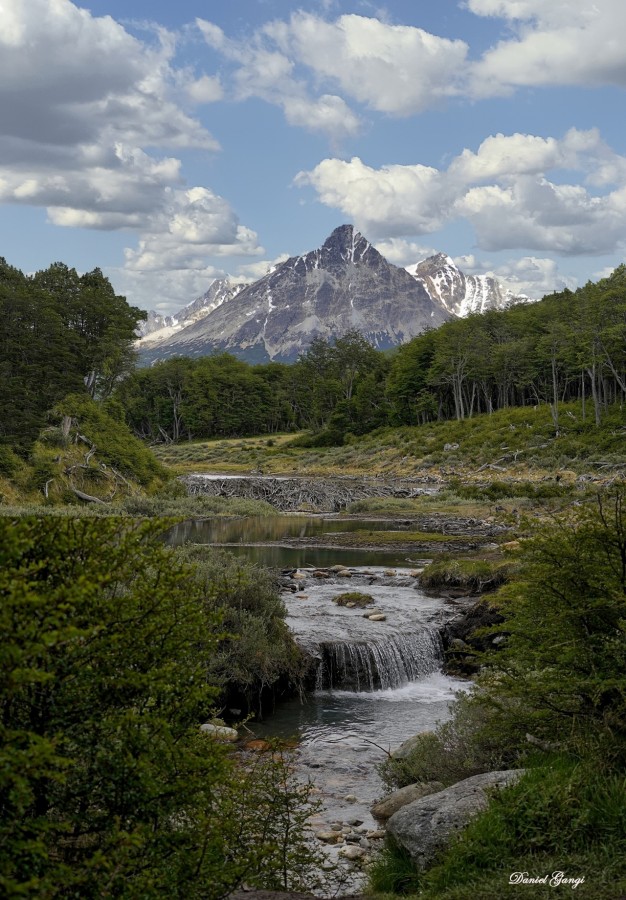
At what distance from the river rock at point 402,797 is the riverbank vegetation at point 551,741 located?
0.64 ft

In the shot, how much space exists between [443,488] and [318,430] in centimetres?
4953

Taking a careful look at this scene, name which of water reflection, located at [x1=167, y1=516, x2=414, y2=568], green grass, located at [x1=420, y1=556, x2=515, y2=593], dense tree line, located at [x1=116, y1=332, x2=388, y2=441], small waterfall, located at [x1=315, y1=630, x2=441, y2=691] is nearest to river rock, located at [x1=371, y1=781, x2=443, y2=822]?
small waterfall, located at [x1=315, y1=630, x2=441, y2=691]

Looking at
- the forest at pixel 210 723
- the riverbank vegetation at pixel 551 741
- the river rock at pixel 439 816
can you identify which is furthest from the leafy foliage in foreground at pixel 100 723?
the river rock at pixel 439 816

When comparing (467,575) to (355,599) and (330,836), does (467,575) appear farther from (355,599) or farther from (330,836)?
(330,836)

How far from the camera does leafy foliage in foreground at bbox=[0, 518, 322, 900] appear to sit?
12.3 ft

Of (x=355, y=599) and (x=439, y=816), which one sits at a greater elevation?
(x=439, y=816)

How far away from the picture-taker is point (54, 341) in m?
41.8

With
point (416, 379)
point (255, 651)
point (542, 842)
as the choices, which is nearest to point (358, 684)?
point (255, 651)

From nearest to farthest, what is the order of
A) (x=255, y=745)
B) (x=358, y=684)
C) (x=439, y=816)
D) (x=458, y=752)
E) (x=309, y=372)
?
(x=439, y=816), (x=458, y=752), (x=255, y=745), (x=358, y=684), (x=309, y=372)

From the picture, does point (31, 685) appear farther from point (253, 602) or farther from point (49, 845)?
point (253, 602)

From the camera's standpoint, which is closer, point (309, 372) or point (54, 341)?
→ point (54, 341)

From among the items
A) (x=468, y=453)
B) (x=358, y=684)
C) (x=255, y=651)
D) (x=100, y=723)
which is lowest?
(x=358, y=684)

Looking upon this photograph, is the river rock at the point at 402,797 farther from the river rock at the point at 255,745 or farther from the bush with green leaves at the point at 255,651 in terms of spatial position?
the bush with green leaves at the point at 255,651

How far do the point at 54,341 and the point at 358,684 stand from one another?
105ft
